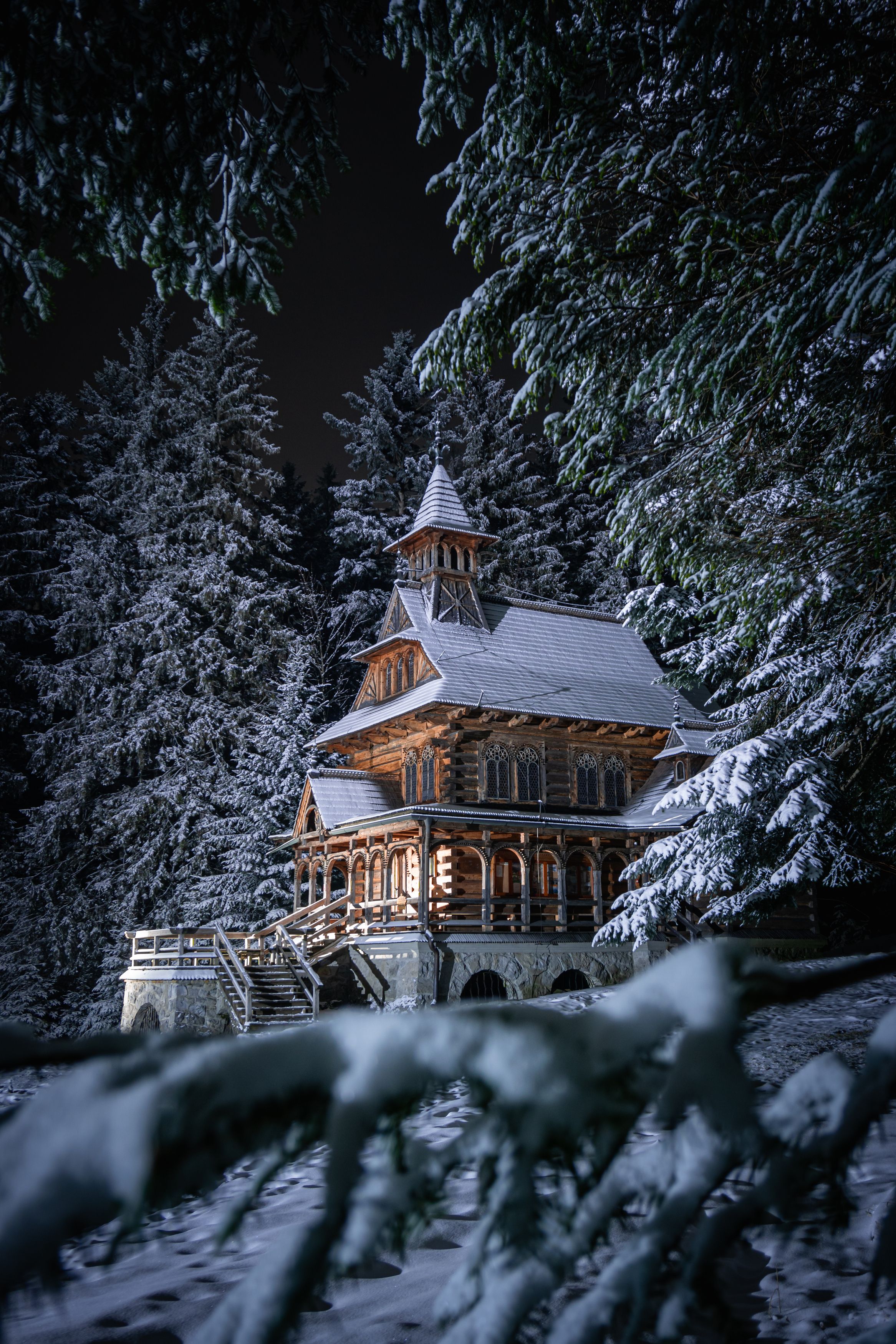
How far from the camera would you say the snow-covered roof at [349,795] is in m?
23.2

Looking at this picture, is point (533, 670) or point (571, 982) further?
point (533, 670)

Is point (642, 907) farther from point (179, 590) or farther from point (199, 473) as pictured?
point (199, 473)

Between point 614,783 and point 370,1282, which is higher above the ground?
point 614,783

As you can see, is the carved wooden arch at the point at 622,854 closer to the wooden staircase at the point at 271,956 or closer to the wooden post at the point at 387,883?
the wooden post at the point at 387,883

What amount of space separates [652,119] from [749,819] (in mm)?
7748

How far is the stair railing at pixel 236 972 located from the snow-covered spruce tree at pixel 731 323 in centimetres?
939

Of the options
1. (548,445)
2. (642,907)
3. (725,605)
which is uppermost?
(548,445)

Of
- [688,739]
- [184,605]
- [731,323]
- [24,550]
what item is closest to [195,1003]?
[688,739]

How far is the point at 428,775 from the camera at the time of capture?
23.8 meters

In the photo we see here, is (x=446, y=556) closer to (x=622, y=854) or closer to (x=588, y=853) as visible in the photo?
(x=588, y=853)

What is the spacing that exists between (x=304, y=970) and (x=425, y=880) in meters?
3.31

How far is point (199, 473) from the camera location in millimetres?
35625

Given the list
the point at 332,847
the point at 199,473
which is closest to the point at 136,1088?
the point at 332,847

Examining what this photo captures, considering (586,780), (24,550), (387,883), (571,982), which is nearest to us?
(387,883)
